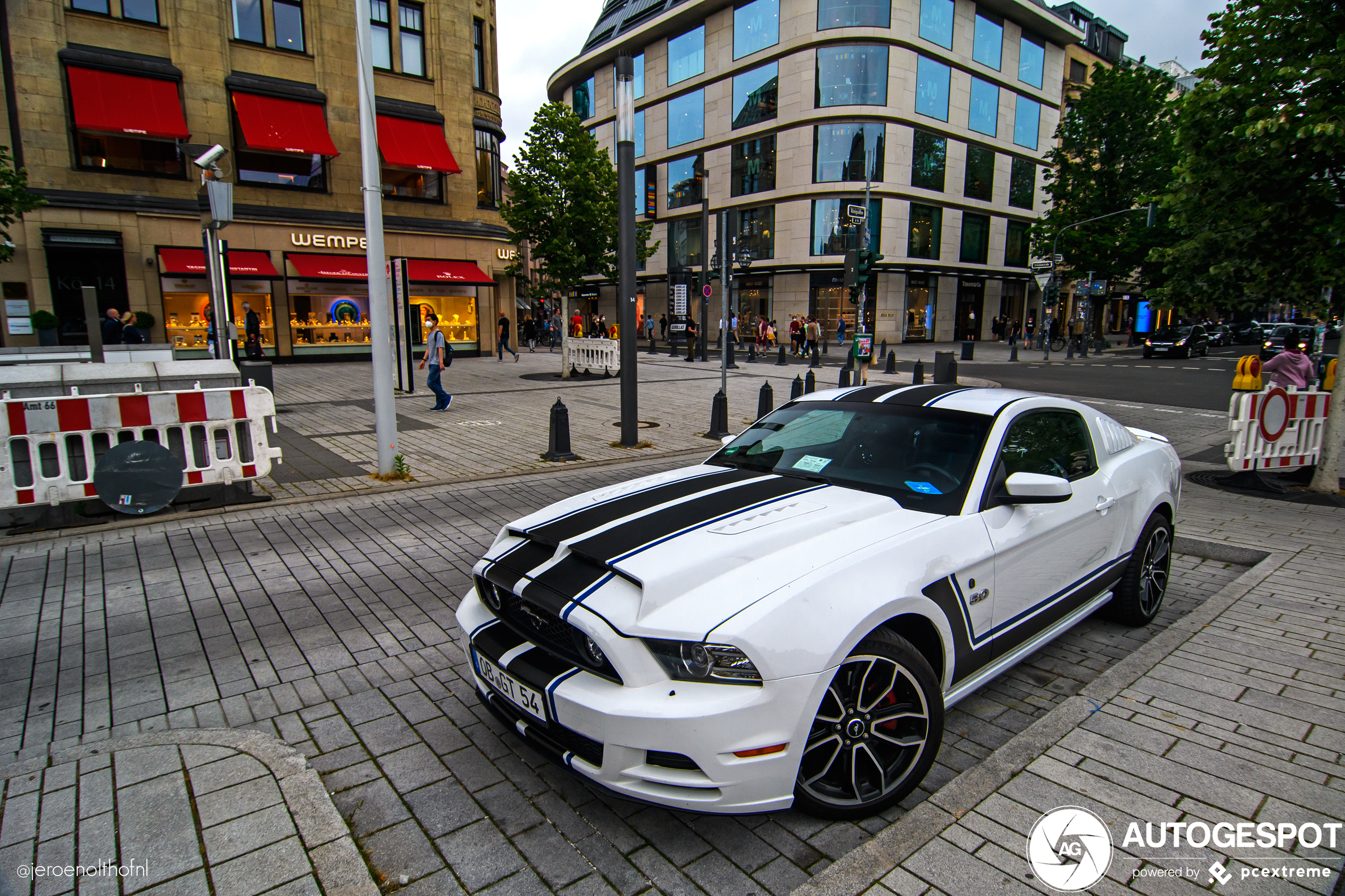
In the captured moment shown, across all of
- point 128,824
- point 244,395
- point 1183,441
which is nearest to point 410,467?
point 244,395

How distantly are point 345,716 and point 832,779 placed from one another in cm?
233

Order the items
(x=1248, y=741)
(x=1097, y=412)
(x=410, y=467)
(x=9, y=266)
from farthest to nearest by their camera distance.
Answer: (x=9, y=266), (x=410, y=467), (x=1097, y=412), (x=1248, y=741)

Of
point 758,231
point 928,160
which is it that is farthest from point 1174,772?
point 928,160

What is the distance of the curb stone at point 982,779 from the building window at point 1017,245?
47.5 metres

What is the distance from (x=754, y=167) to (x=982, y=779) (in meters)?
43.1

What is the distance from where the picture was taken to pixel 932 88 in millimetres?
39312

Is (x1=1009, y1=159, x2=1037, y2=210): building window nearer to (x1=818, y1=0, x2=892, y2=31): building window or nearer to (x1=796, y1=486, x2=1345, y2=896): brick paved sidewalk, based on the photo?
(x1=818, y1=0, x2=892, y2=31): building window

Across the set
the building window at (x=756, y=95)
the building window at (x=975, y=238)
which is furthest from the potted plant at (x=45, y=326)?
the building window at (x=975, y=238)

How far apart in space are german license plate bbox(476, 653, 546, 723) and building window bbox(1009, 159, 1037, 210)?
5067 centimetres

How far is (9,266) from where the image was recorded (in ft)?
62.7

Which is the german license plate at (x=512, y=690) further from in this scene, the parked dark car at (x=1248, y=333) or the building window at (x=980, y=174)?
the parked dark car at (x=1248, y=333)

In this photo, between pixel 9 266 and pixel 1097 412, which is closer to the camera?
pixel 1097 412

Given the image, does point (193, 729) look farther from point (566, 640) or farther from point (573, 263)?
point (573, 263)

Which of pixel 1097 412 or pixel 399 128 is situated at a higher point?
pixel 399 128
